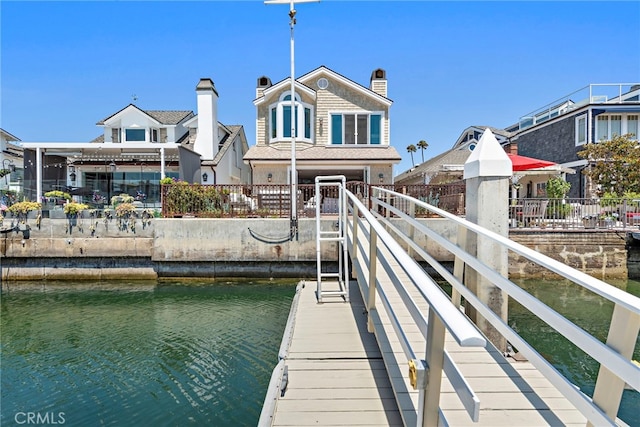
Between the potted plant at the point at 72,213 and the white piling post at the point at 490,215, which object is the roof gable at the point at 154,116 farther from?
the white piling post at the point at 490,215

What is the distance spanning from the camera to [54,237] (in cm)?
1186

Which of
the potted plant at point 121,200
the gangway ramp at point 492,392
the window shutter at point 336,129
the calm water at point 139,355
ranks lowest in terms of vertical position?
the calm water at point 139,355

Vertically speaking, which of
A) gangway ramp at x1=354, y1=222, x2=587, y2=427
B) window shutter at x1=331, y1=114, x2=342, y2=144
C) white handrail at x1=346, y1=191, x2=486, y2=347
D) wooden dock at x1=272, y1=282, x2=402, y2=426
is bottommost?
wooden dock at x1=272, y1=282, x2=402, y2=426

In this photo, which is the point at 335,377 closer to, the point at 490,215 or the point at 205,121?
the point at 490,215

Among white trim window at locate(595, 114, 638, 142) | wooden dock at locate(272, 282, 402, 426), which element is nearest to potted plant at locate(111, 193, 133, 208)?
wooden dock at locate(272, 282, 402, 426)

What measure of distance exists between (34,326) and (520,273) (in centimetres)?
1313

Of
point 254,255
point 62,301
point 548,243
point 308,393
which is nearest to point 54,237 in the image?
point 62,301

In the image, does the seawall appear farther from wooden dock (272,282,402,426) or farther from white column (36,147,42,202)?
wooden dock (272,282,402,426)

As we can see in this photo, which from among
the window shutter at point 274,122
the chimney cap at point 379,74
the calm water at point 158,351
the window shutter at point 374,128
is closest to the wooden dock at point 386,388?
the calm water at point 158,351

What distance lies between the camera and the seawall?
11555 millimetres

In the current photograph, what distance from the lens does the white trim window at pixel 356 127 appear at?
Answer: 1858 centimetres

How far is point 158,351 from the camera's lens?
6.41 m

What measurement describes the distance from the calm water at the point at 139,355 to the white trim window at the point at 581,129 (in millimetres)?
18927

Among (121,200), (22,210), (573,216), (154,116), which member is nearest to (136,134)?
(154,116)
